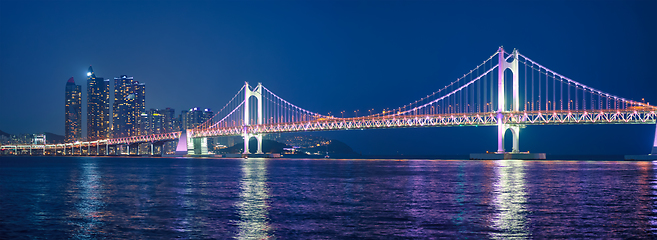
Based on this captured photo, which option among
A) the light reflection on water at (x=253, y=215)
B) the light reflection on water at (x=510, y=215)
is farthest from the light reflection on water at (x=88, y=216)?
the light reflection on water at (x=510, y=215)

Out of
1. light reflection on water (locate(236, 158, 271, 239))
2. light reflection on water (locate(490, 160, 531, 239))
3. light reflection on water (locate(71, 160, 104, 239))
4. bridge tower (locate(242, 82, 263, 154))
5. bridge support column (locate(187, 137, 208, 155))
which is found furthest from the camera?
bridge support column (locate(187, 137, 208, 155))

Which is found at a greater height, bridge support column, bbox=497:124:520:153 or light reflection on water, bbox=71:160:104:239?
bridge support column, bbox=497:124:520:153

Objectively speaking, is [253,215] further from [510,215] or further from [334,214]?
[510,215]

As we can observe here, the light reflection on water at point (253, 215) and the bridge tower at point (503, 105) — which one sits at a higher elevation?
the bridge tower at point (503, 105)

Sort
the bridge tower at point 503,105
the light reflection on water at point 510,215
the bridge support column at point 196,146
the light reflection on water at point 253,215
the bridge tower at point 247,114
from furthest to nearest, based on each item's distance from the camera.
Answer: the bridge support column at point 196,146, the bridge tower at point 247,114, the bridge tower at point 503,105, the light reflection on water at point 253,215, the light reflection on water at point 510,215

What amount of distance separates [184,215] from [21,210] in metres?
5.59

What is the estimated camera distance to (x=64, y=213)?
16859 mm

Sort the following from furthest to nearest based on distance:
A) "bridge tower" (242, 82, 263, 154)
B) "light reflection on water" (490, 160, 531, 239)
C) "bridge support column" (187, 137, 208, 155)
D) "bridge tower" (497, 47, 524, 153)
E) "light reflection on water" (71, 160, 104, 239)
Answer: "bridge support column" (187, 137, 208, 155) < "bridge tower" (242, 82, 263, 154) < "bridge tower" (497, 47, 524, 153) < "light reflection on water" (71, 160, 104, 239) < "light reflection on water" (490, 160, 531, 239)

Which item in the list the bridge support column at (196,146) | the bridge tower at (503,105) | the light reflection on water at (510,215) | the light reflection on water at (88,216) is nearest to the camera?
the light reflection on water at (510,215)

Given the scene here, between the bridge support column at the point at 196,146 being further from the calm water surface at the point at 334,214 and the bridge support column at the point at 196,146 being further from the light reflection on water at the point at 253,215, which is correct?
the light reflection on water at the point at 253,215

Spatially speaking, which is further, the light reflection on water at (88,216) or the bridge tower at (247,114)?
the bridge tower at (247,114)

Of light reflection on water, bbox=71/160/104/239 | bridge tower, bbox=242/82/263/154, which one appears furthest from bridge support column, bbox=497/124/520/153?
light reflection on water, bbox=71/160/104/239

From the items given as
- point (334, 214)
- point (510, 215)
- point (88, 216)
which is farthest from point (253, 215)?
point (510, 215)

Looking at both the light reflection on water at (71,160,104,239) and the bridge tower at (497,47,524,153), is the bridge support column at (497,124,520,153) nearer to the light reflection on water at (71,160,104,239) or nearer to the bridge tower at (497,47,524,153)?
the bridge tower at (497,47,524,153)
